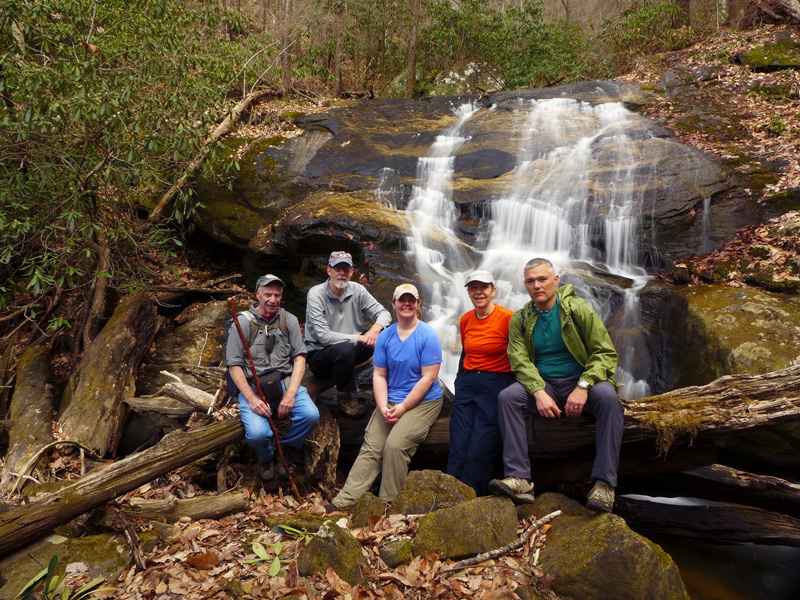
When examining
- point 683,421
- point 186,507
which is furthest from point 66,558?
point 683,421

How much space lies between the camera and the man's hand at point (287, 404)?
5.30m

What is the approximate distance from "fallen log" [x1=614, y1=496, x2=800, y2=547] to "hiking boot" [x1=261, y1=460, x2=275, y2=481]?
3809 millimetres

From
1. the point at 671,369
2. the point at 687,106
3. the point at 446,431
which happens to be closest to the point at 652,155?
the point at 687,106

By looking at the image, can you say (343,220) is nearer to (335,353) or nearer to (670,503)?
(335,353)

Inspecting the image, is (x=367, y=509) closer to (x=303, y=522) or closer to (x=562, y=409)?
(x=303, y=522)

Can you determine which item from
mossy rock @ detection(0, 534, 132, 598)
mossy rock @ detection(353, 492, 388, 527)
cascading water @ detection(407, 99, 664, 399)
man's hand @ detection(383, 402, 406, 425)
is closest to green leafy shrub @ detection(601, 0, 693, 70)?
cascading water @ detection(407, 99, 664, 399)

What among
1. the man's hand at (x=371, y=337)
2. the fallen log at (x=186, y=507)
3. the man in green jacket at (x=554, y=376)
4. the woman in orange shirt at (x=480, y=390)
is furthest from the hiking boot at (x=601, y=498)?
the fallen log at (x=186, y=507)

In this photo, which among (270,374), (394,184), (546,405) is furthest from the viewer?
(394,184)

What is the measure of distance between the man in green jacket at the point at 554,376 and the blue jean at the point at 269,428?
6.54 ft

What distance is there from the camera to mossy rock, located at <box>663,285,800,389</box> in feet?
20.7

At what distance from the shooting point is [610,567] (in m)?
3.55

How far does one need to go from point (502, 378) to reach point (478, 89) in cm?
1701

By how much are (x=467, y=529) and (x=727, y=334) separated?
471 centimetres

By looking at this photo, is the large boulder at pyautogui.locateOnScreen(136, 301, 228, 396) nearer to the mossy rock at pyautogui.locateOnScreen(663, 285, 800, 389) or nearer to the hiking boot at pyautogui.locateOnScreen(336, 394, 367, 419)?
the hiking boot at pyautogui.locateOnScreen(336, 394, 367, 419)
